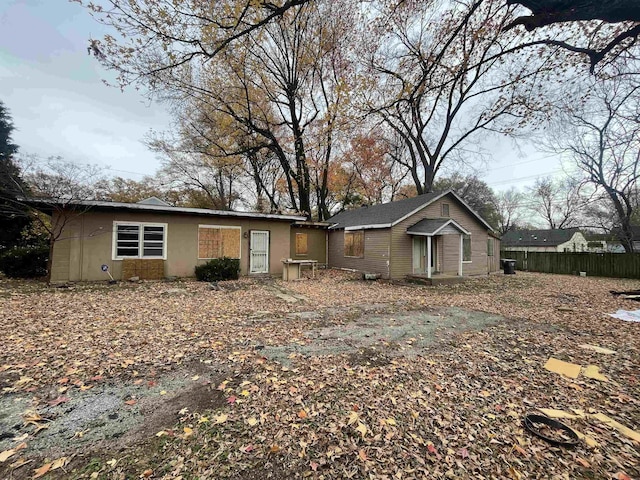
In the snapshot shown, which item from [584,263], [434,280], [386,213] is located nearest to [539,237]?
[584,263]

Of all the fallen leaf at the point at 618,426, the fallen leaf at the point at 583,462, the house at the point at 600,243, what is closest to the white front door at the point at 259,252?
the fallen leaf at the point at 618,426

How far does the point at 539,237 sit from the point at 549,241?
127 centimetres

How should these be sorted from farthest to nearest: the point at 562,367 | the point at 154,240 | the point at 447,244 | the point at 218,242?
the point at 447,244, the point at 218,242, the point at 154,240, the point at 562,367

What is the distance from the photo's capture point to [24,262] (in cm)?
998

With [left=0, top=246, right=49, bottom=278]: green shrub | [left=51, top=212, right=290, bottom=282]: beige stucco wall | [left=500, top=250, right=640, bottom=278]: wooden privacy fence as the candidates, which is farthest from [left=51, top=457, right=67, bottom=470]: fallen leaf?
[left=500, top=250, right=640, bottom=278]: wooden privacy fence

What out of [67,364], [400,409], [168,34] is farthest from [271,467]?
[168,34]

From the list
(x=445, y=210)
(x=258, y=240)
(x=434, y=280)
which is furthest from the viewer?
(x=445, y=210)

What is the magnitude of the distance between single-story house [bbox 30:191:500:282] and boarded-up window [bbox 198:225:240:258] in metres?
0.04

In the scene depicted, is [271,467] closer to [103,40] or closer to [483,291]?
[103,40]

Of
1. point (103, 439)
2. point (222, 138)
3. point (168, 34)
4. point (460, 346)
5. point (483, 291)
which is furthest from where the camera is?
point (222, 138)

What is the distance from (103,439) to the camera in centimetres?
229

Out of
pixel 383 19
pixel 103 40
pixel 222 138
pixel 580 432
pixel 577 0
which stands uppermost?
pixel 222 138

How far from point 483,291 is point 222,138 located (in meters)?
16.9

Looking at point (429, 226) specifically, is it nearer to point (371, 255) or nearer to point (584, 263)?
point (371, 255)
